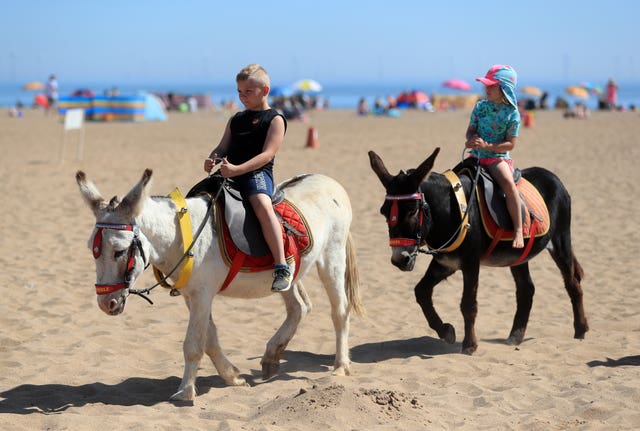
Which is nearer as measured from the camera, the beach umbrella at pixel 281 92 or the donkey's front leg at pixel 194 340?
the donkey's front leg at pixel 194 340

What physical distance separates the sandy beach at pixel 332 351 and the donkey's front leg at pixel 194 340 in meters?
0.10

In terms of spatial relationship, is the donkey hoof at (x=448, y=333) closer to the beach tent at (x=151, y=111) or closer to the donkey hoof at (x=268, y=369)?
the donkey hoof at (x=268, y=369)

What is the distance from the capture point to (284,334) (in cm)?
581

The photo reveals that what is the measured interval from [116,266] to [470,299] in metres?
2.94

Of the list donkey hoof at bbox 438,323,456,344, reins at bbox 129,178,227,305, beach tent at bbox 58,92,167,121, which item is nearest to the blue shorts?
reins at bbox 129,178,227,305

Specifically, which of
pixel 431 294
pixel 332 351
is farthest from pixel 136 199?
pixel 431 294

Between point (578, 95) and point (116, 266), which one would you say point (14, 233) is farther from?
point (578, 95)

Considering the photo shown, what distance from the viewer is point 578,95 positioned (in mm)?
45750

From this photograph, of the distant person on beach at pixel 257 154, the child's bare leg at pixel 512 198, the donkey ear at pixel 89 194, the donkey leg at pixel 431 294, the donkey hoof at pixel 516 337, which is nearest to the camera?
the donkey ear at pixel 89 194

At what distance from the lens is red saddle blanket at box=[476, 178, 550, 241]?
20.7 ft

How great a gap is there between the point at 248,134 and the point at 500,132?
2162 mm

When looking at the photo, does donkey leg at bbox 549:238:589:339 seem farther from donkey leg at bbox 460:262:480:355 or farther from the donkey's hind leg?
the donkey's hind leg

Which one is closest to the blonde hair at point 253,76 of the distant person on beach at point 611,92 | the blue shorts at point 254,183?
the blue shorts at point 254,183

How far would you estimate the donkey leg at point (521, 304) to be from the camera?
22.3 ft
